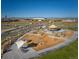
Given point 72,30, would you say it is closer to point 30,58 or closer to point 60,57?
point 60,57

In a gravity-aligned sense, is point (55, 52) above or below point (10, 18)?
below

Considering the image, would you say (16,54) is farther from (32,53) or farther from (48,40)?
(48,40)

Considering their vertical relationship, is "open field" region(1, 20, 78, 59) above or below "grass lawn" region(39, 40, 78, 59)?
above

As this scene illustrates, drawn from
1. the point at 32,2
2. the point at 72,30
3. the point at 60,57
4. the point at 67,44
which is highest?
the point at 32,2

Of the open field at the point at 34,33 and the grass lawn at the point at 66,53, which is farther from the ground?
the open field at the point at 34,33

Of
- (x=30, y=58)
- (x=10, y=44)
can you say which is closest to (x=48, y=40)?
(x=30, y=58)

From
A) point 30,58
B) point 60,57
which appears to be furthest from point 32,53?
point 60,57

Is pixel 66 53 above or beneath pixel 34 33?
beneath
